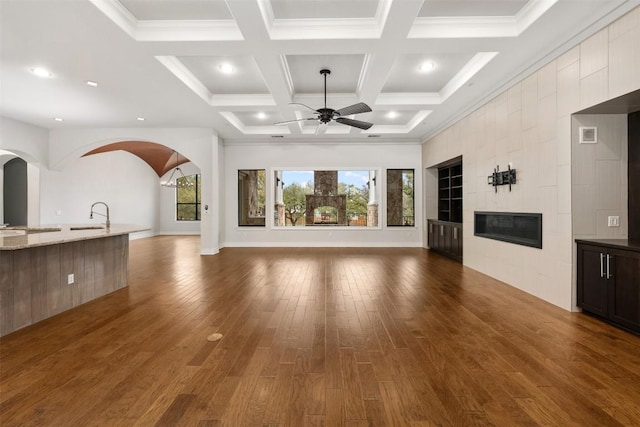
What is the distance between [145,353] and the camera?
2494 mm

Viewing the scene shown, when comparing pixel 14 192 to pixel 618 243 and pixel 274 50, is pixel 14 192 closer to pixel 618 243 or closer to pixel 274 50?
pixel 274 50

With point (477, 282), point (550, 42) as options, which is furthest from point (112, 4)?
point (477, 282)

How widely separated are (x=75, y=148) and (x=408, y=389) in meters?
9.06

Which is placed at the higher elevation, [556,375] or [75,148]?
[75,148]

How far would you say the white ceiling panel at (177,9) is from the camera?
3246 mm

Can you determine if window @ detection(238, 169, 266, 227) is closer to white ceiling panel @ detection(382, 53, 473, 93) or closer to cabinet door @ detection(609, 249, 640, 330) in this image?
white ceiling panel @ detection(382, 53, 473, 93)

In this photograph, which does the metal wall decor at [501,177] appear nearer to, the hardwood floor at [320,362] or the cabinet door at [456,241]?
the hardwood floor at [320,362]

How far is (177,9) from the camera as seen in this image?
133 inches

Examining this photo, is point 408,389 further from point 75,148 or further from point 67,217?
point 67,217

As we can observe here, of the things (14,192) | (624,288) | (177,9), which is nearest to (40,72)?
(177,9)

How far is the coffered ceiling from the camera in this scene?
3242 millimetres

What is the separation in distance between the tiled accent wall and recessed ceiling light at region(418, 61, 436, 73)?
3.88 feet

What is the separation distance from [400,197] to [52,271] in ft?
25.6

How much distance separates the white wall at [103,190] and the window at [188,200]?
2.81 feet
